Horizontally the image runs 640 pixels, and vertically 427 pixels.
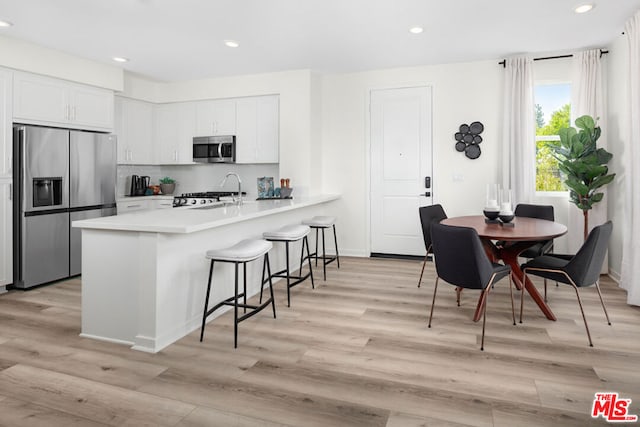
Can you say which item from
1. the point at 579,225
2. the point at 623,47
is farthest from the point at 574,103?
the point at 579,225

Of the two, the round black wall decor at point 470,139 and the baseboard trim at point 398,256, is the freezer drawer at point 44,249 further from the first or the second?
the round black wall decor at point 470,139

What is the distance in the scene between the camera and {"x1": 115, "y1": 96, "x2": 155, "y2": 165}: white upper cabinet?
611 cm

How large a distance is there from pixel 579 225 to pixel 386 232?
7.78 ft

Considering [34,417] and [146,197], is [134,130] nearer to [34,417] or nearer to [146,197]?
[146,197]

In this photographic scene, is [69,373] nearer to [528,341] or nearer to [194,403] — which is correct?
[194,403]

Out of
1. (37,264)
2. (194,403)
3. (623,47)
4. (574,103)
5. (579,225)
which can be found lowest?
(194,403)

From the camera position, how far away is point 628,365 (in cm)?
263

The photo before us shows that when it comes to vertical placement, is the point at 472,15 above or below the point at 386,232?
above

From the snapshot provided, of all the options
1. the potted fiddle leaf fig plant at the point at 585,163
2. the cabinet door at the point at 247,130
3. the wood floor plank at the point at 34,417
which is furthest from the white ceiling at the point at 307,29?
the wood floor plank at the point at 34,417

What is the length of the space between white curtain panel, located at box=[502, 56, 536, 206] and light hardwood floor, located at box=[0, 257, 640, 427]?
177 cm

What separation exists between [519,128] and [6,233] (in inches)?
229

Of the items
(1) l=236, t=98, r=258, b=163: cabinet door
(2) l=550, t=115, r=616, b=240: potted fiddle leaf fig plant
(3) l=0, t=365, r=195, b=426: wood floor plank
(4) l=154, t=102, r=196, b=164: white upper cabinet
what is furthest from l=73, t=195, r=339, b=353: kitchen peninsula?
(2) l=550, t=115, r=616, b=240: potted fiddle leaf fig plant

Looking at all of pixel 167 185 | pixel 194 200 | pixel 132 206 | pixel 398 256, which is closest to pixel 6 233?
pixel 132 206

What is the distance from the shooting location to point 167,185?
266 inches
